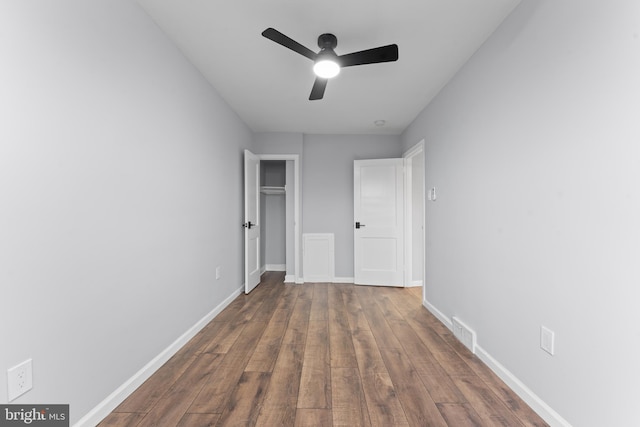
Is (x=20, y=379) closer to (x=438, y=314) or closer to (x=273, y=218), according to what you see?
(x=438, y=314)

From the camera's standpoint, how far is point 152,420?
5.16 feet

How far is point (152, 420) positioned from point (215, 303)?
163 centimetres

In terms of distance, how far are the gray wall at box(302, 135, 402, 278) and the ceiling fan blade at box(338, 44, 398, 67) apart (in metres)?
2.66

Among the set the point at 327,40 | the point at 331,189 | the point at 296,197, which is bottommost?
the point at 296,197

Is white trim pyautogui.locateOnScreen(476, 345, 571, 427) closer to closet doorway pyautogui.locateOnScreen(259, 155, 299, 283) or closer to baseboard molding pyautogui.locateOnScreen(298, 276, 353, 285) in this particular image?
baseboard molding pyautogui.locateOnScreen(298, 276, 353, 285)

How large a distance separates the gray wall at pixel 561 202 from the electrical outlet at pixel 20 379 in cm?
242

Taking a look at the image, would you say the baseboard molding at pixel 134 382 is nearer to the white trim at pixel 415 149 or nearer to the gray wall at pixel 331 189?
the gray wall at pixel 331 189

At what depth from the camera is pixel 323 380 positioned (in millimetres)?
1947

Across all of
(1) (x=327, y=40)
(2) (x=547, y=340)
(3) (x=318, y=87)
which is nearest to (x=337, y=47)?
(1) (x=327, y=40)

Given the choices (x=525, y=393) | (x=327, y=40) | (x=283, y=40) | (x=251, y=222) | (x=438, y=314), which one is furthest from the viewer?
(x=251, y=222)

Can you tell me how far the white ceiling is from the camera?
1.94 metres

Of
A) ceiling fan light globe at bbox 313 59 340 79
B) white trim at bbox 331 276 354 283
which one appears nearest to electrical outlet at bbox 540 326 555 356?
ceiling fan light globe at bbox 313 59 340 79

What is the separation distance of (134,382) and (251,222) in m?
2.53

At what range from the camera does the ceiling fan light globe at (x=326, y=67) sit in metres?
2.15
